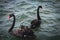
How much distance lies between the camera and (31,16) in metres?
8.43

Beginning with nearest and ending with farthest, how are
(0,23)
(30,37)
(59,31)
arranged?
(30,37) < (59,31) < (0,23)

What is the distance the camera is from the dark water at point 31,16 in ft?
23.0

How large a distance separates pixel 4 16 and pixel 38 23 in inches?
61.7

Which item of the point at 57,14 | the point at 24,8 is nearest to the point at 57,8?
the point at 57,14

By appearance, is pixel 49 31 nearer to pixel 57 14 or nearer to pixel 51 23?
pixel 51 23

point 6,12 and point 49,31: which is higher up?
point 6,12

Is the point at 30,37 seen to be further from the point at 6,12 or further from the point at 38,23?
the point at 6,12

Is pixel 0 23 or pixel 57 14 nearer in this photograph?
pixel 0 23

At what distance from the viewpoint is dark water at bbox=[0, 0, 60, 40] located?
276 inches

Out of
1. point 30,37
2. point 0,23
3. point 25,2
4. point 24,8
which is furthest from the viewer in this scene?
point 25,2

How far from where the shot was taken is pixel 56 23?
7.78 m

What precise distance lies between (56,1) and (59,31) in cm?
371

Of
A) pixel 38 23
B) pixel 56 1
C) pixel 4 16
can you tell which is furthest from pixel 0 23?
pixel 56 1

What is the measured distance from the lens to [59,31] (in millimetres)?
7211
